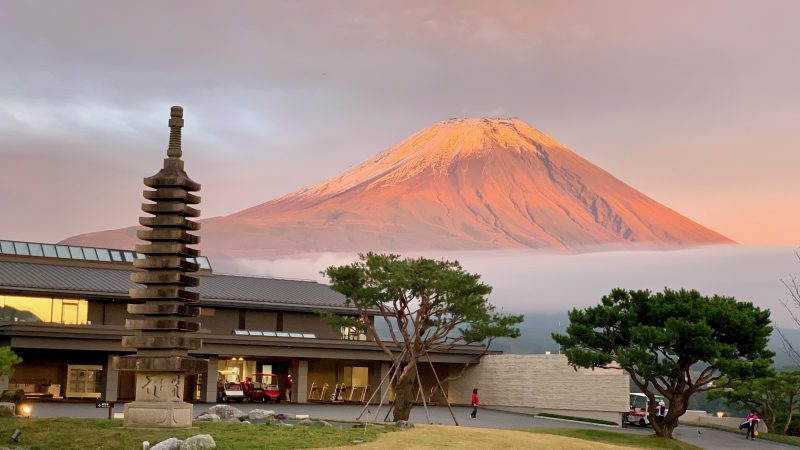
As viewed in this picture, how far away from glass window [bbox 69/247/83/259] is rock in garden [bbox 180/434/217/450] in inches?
1696

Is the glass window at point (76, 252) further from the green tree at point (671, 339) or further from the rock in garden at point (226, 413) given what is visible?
the green tree at point (671, 339)

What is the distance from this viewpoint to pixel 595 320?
48.1 meters

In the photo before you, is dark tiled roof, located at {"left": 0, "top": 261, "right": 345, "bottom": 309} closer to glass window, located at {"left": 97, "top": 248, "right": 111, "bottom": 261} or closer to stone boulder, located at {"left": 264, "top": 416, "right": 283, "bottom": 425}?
glass window, located at {"left": 97, "top": 248, "right": 111, "bottom": 261}

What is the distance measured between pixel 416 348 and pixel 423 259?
4213mm

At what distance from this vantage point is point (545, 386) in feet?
212

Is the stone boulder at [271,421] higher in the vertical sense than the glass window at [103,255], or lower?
lower

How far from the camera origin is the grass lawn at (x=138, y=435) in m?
28.8

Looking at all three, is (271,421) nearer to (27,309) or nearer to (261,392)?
(261,392)

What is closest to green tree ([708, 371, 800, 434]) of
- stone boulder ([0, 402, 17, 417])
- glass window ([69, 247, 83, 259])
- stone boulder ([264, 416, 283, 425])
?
stone boulder ([264, 416, 283, 425])

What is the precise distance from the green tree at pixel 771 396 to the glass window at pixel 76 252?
42.9 meters

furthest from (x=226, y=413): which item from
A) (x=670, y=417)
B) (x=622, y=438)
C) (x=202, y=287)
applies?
(x=202, y=287)

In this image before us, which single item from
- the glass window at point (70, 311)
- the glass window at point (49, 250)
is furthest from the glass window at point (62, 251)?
the glass window at point (70, 311)

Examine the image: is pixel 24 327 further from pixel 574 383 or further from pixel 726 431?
pixel 726 431

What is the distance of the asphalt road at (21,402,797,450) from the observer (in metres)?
48.0
